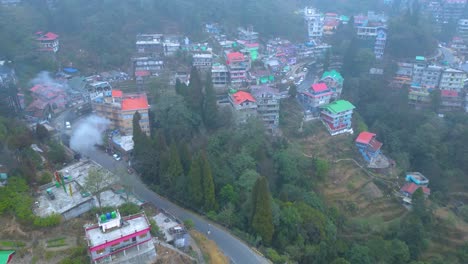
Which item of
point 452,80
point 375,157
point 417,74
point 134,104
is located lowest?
point 375,157

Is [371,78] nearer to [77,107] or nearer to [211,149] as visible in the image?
[211,149]

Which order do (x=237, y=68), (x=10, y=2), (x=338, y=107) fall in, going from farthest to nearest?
(x=10, y=2), (x=237, y=68), (x=338, y=107)

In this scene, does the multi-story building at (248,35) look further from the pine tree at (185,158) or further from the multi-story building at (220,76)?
the pine tree at (185,158)

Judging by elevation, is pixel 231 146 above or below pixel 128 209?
below

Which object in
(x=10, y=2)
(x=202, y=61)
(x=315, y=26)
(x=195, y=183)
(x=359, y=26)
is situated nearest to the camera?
(x=195, y=183)

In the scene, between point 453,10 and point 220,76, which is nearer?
point 220,76

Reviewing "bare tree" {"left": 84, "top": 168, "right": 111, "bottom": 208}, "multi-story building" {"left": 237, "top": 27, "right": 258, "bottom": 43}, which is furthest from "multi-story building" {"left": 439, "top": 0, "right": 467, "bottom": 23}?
"bare tree" {"left": 84, "top": 168, "right": 111, "bottom": 208}

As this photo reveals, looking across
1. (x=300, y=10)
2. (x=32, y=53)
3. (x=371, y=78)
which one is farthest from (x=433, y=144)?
(x=32, y=53)

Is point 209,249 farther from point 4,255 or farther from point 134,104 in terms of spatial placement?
point 134,104

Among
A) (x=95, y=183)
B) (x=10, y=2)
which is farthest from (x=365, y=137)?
(x=10, y=2)
